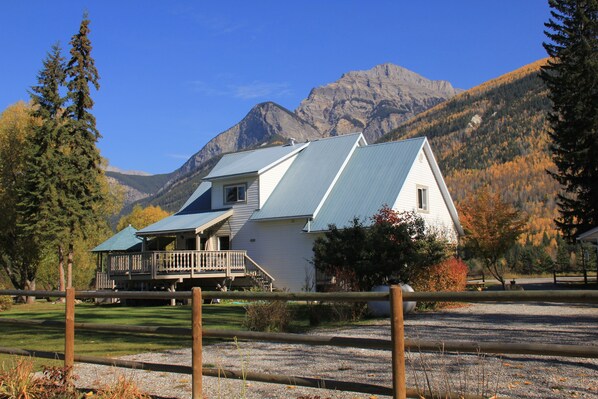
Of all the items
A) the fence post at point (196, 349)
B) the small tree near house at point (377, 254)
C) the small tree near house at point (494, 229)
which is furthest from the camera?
the small tree near house at point (494, 229)

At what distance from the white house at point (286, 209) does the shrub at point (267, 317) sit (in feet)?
43.3

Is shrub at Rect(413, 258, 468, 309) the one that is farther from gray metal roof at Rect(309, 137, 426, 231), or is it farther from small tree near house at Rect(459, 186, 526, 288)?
small tree near house at Rect(459, 186, 526, 288)

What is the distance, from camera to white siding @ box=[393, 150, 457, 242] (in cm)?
2986

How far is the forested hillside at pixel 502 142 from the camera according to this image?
3014 inches

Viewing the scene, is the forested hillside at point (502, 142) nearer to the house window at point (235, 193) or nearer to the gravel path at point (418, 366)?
the house window at point (235, 193)

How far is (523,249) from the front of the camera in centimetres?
5338

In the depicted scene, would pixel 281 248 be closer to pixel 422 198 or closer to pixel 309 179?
pixel 309 179

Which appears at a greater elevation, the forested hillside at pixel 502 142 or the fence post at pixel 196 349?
the forested hillside at pixel 502 142

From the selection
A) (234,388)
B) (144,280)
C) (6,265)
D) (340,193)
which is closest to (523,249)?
(340,193)

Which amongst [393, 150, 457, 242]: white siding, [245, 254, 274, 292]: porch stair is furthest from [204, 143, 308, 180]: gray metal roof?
[393, 150, 457, 242]: white siding

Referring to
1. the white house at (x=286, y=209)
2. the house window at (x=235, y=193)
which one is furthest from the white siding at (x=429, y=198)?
the house window at (x=235, y=193)

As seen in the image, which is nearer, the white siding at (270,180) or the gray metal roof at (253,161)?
the white siding at (270,180)

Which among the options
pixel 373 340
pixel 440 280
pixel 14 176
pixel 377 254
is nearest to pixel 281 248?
pixel 440 280

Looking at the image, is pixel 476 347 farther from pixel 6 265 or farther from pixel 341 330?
pixel 6 265
